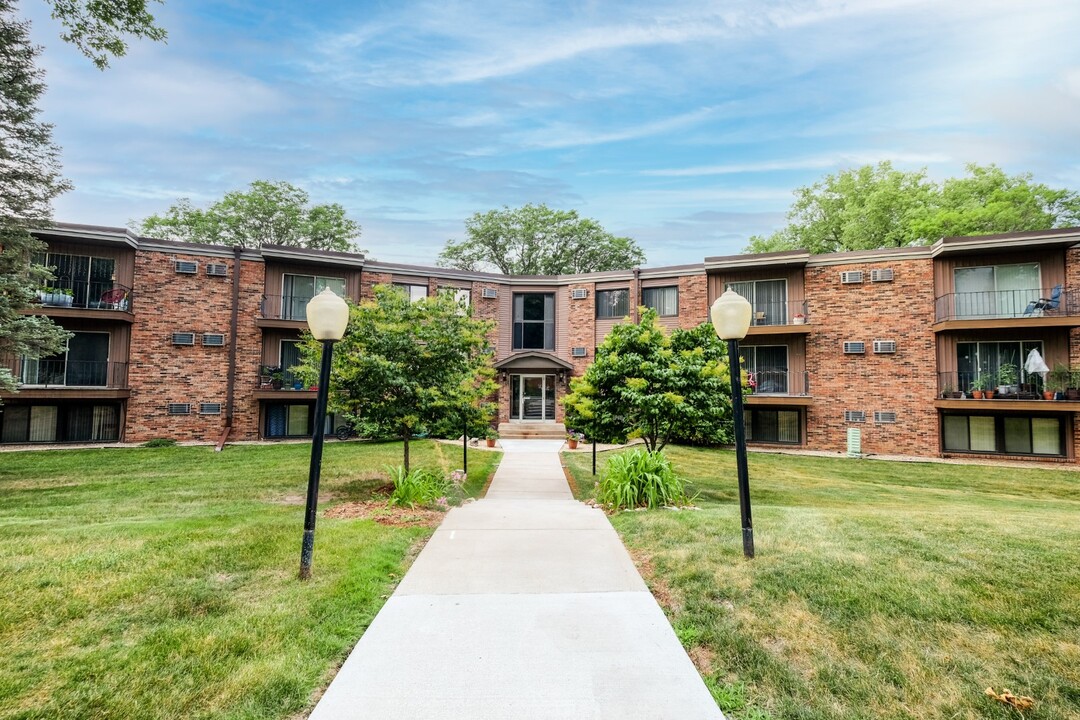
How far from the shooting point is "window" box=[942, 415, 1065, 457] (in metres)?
15.5

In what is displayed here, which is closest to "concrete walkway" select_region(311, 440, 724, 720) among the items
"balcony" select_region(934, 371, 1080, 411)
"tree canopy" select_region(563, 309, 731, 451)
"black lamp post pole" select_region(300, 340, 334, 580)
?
"black lamp post pole" select_region(300, 340, 334, 580)

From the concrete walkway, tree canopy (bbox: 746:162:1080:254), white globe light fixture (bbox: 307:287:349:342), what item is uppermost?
tree canopy (bbox: 746:162:1080:254)

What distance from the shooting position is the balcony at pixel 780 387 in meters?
17.7

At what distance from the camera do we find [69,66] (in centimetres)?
945

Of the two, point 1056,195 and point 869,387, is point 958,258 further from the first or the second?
point 1056,195

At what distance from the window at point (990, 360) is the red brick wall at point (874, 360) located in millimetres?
914

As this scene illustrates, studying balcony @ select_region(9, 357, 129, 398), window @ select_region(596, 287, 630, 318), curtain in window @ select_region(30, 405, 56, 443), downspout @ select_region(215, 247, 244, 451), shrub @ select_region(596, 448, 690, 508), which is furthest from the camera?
window @ select_region(596, 287, 630, 318)

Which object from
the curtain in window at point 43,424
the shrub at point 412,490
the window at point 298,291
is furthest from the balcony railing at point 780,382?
the curtain in window at point 43,424

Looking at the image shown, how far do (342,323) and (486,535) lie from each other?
10.3 ft

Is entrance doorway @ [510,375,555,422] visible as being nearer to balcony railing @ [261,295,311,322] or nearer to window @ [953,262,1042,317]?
balcony railing @ [261,295,311,322]

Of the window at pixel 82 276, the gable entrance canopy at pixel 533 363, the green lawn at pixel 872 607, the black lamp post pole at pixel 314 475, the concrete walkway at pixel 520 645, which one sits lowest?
the concrete walkway at pixel 520 645

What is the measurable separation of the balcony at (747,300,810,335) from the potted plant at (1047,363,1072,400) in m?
6.61

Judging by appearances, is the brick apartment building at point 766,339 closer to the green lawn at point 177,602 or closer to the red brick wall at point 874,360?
the red brick wall at point 874,360

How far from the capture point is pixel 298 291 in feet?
61.6
